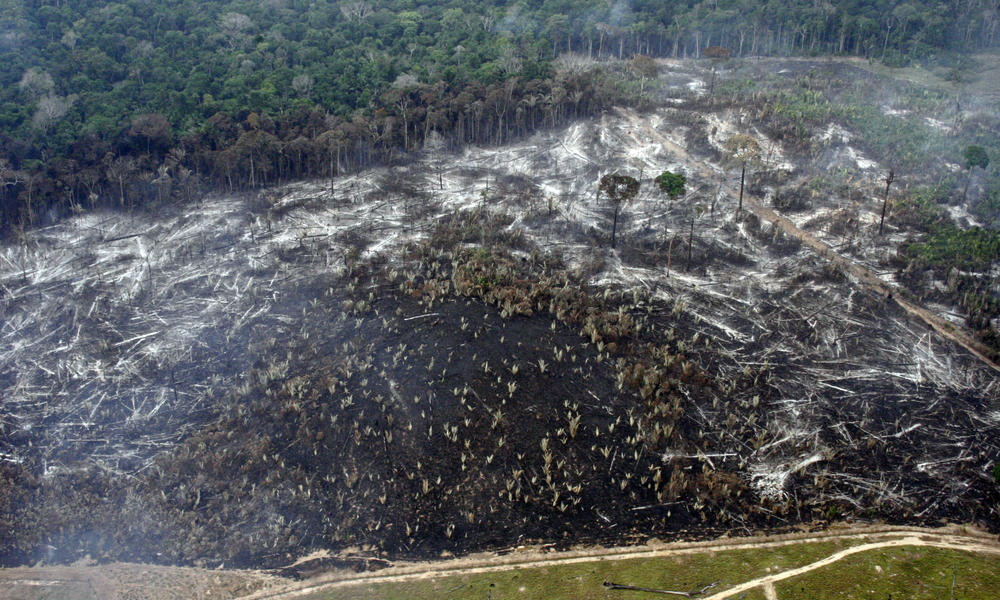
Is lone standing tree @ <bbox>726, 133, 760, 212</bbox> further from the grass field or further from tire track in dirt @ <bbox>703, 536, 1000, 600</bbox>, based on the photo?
the grass field

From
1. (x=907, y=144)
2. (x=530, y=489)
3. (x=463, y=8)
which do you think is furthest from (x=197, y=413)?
(x=463, y=8)

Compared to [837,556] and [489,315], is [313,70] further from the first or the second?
[837,556]

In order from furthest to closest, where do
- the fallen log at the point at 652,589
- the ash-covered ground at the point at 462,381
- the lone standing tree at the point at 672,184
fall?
the lone standing tree at the point at 672,184 < the ash-covered ground at the point at 462,381 < the fallen log at the point at 652,589

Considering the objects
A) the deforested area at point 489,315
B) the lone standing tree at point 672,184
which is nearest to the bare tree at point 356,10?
the deforested area at point 489,315

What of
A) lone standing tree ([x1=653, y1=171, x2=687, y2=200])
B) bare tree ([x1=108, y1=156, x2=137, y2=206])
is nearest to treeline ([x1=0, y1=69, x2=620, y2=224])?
bare tree ([x1=108, y1=156, x2=137, y2=206])

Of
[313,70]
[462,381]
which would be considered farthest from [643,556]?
[313,70]

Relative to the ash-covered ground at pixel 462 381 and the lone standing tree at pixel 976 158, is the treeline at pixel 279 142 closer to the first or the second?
the ash-covered ground at pixel 462 381
